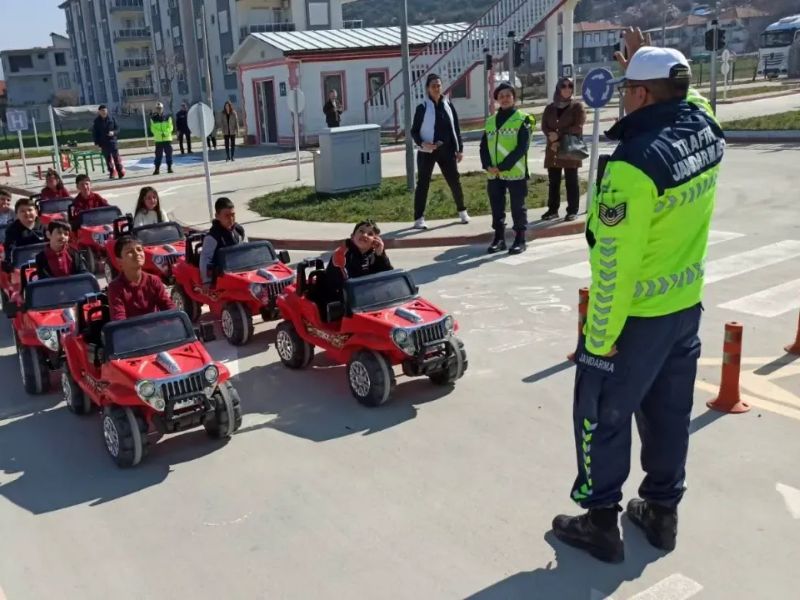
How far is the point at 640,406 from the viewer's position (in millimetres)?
4195

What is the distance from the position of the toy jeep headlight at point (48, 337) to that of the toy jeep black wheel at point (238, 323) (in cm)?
173

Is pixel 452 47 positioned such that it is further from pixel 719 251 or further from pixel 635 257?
pixel 635 257

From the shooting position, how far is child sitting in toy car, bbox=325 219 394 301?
720 centimetres

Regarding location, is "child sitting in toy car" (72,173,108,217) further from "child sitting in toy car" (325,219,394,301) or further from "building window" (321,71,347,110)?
"building window" (321,71,347,110)

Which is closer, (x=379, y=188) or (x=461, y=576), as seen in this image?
(x=461, y=576)

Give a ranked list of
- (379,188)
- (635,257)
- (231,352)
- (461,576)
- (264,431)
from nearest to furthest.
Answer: (635,257) → (461,576) → (264,431) → (231,352) → (379,188)

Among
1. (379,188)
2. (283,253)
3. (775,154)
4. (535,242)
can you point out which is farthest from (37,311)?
(775,154)

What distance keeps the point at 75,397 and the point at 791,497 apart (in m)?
5.21

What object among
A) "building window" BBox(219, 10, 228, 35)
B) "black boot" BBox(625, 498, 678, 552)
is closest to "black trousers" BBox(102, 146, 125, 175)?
"black boot" BBox(625, 498, 678, 552)

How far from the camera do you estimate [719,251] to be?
10969mm

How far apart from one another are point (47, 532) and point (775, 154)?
1996cm

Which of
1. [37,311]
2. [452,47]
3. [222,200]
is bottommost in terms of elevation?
[37,311]

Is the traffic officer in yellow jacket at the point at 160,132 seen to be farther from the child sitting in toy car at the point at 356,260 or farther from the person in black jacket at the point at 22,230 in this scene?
the child sitting in toy car at the point at 356,260

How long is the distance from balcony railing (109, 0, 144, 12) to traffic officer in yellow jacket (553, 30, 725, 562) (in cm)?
8810
